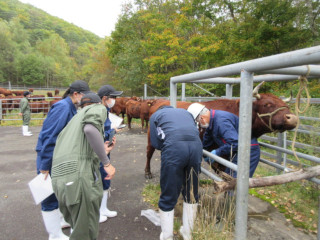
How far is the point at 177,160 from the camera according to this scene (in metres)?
2.23

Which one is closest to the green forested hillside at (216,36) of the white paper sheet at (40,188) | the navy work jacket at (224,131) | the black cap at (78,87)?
the navy work jacket at (224,131)

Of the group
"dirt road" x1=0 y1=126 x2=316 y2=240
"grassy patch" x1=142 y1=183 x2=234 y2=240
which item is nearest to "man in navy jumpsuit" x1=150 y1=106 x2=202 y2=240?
"grassy patch" x1=142 y1=183 x2=234 y2=240

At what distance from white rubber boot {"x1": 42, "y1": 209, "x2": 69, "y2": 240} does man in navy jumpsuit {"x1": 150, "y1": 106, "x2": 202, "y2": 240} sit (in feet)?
4.23

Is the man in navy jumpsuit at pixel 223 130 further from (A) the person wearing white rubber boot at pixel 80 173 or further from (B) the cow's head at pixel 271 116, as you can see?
(A) the person wearing white rubber boot at pixel 80 173

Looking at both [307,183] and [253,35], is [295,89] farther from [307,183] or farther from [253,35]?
[253,35]

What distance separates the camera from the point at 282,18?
39.5 ft

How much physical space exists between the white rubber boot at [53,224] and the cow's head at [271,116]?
2.87m

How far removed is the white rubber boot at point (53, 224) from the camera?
2559mm

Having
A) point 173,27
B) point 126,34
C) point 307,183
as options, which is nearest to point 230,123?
point 307,183

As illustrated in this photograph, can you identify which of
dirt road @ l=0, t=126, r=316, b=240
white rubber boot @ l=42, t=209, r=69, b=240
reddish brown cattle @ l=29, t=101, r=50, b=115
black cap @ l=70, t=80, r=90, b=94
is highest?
black cap @ l=70, t=80, r=90, b=94

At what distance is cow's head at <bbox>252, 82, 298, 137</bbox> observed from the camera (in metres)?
2.74

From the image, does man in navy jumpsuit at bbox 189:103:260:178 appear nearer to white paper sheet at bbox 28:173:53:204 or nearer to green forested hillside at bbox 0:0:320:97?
white paper sheet at bbox 28:173:53:204

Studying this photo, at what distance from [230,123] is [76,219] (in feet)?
6.59

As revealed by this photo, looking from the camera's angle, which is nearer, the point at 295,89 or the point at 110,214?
the point at 110,214
